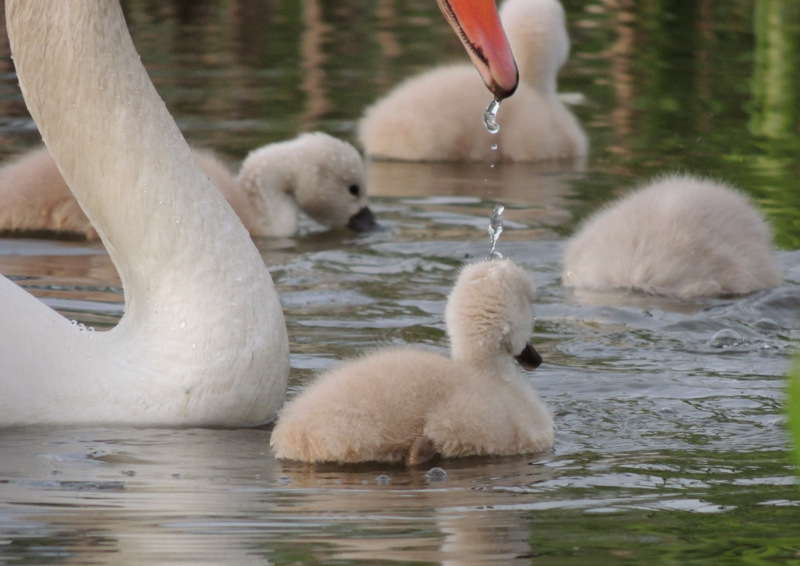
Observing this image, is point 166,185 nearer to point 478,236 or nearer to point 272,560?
point 272,560

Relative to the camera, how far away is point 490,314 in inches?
170

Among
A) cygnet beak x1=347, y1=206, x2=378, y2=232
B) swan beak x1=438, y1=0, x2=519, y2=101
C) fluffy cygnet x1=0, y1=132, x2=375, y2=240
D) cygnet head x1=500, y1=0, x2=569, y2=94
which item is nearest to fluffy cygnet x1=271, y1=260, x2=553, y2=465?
swan beak x1=438, y1=0, x2=519, y2=101

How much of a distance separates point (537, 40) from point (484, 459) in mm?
5549

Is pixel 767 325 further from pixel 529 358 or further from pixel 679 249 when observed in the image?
pixel 529 358

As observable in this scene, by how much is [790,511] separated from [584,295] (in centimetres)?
284

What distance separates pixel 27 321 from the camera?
4.27 meters

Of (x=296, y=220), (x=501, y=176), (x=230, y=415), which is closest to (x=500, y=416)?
(x=230, y=415)

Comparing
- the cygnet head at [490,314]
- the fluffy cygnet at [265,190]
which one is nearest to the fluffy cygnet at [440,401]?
the cygnet head at [490,314]

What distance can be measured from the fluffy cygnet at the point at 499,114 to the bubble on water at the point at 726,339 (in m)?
3.66

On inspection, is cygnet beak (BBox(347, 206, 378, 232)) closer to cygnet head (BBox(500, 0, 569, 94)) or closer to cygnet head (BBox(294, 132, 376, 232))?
cygnet head (BBox(294, 132, 376, 232))

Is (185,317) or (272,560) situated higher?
(185,317)

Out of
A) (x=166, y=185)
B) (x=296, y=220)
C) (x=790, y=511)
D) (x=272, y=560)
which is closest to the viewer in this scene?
(x=272, y=560)

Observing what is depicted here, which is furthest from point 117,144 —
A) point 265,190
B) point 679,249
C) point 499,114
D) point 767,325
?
point 499,114

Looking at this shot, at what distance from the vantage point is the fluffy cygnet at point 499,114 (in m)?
9.16
